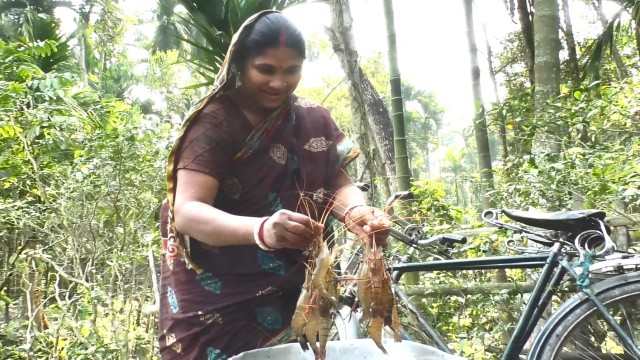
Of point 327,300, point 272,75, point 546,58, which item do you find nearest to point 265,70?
point 272,75

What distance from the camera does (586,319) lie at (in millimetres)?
1738

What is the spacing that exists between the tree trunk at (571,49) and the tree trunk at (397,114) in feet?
4.82

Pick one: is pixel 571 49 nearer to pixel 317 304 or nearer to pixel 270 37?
pixel 270 37

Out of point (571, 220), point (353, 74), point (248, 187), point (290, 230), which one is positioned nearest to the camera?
point (290, 230)

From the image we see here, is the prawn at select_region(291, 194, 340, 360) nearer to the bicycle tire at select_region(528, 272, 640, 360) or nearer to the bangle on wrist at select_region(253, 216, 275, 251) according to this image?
the bangle on wrist at select_region(253, 216, 275, 251)

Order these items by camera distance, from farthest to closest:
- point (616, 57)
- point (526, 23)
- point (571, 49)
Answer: point (616, 57)
point (571, 49)
point (526, 23)

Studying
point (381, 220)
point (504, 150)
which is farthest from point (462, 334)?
point (504, 150)

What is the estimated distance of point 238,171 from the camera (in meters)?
1.27

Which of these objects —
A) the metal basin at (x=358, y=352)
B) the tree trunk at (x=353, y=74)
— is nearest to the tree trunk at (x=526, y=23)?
the tree trunk at (x=353, y=74)

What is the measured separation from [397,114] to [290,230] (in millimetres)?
3415

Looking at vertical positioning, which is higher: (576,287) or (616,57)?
(616,57)

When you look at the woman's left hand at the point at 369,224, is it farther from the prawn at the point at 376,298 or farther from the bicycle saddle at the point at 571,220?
the bicycle saddle at the point at 571,220

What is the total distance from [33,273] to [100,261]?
77 centimetres

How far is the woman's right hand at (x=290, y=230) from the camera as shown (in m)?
0.85
